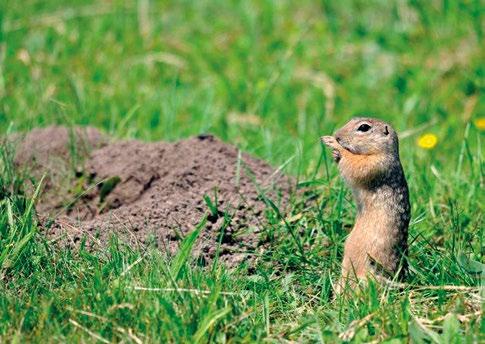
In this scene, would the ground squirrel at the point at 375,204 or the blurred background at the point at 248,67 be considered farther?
the blurred background at the point at 248,67

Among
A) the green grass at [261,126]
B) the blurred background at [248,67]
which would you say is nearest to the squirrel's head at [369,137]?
the green grass at [261,126]

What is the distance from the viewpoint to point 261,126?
5613 millimetres

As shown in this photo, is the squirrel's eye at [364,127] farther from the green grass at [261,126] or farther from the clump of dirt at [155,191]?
the clump of dirt at [155,191]

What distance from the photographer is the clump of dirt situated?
426 cm

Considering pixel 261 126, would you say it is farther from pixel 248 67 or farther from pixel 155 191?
pixel 248 67

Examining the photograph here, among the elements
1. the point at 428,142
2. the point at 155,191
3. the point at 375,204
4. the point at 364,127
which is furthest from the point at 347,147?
the point at 428,142

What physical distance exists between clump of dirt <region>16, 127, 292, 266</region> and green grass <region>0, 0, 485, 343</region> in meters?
0.15

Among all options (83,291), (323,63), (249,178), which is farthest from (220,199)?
(323,63)

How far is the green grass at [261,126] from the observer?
354 cm

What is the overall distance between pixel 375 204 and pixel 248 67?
3509 millimetres

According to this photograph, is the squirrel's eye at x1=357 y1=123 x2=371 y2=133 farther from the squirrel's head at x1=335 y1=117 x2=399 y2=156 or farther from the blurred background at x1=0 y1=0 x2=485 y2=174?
the blurred background at x1=0 y1=0 x2=485 y2=174

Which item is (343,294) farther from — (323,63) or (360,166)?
(323,63)

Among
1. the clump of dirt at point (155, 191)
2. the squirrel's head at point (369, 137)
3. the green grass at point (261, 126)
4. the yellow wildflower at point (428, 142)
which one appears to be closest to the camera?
the green grass at point (261, 126)

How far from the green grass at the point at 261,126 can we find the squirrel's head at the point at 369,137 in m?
0.44
